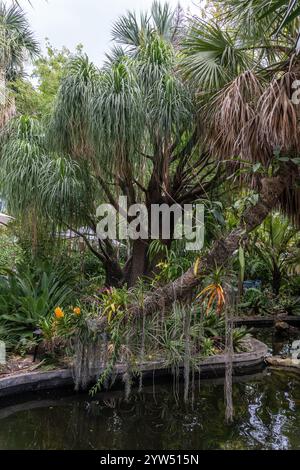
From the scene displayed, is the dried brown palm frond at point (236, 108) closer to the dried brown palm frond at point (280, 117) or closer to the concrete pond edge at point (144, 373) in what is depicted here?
the dried brown palm frond at point (280, 117)

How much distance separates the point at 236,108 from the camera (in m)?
4.01

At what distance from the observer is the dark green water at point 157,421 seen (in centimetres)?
335

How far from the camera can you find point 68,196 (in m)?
5.29

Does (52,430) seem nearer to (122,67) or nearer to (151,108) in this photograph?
(151,108)

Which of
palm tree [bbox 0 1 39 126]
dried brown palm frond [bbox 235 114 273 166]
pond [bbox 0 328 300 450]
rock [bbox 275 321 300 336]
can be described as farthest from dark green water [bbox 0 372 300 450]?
palm tree [bbox 0 1 39 126]

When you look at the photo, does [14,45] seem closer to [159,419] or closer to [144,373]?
[144,373]

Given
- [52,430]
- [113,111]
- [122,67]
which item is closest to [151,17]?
[122,67]

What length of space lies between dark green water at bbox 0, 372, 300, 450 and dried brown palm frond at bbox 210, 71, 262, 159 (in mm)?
2662

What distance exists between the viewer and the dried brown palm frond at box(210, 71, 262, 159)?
13.2ft

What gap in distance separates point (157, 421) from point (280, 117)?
10.3 feet

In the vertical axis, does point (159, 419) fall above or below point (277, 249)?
below

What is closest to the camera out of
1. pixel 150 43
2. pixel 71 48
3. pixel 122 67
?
pixel 122 67

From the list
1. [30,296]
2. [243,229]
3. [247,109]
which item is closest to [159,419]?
[243,229]

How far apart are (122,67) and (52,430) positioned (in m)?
3.88
